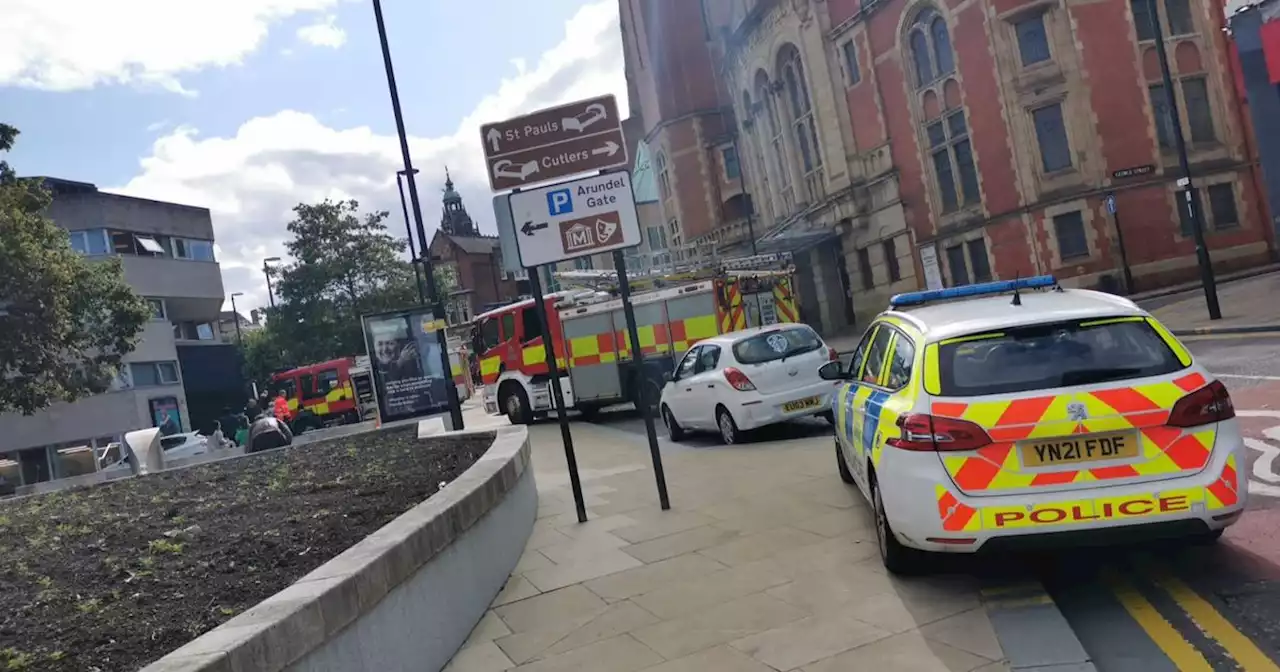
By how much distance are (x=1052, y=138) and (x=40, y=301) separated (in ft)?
90.2

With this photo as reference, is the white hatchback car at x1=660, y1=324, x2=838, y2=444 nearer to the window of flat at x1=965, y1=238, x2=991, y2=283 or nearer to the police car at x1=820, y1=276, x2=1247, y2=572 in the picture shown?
the police car at x1=820, y1=276, x2=1247, y2=572

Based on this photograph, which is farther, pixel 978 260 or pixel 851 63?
pixel 851 63

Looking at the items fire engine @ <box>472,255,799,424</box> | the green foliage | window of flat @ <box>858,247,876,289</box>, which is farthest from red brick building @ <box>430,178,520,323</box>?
fire engine @ <box>472,255,799,424</box>

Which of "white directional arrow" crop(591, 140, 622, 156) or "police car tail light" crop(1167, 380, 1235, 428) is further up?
"white directional arrow" crop(591, 140, 622, 156)

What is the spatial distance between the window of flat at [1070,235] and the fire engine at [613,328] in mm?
13167

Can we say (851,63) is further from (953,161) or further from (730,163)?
(730,163)

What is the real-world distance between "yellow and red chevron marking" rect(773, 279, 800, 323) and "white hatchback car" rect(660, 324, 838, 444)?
6015mm

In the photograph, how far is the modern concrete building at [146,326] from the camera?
113 feet

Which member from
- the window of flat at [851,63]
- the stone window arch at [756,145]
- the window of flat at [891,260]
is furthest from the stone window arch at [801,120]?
the window of flat at [891,260]

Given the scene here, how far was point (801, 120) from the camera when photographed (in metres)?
39.5

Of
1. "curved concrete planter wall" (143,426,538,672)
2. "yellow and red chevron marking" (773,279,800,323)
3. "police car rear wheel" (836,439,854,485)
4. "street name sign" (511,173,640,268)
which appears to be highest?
"street name sign" (511,173,640,268)

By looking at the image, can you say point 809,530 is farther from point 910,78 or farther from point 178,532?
point 910,78

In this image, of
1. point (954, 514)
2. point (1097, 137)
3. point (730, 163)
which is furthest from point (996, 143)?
point (954, 514)

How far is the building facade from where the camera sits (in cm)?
2853
